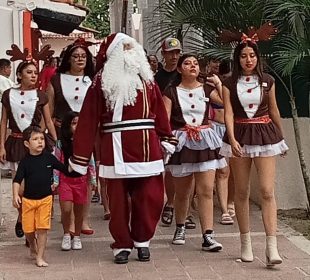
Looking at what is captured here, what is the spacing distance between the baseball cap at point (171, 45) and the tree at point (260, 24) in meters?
0.34

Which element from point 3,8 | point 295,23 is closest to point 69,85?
point 295,23

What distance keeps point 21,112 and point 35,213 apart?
50.6 inches

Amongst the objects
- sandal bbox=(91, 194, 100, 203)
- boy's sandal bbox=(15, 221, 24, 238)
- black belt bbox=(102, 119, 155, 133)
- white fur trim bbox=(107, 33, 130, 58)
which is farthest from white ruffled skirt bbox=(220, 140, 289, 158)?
sandal bbox=(91, 194, 100, 203)

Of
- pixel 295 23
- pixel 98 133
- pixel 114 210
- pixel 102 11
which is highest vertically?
pixel 102 11

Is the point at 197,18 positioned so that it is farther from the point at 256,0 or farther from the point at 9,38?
the point at 9,38

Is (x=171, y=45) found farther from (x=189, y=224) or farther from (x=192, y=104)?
(x=189, y=224)

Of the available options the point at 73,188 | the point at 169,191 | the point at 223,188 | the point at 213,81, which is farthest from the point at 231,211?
the point at 73,188

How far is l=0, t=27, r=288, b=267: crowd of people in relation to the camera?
685 cm

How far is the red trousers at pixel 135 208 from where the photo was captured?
7.04 metres

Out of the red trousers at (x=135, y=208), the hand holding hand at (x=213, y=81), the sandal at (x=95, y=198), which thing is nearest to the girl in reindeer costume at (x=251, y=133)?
the red trousers at (x=135, y=208)

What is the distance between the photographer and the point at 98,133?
722cm

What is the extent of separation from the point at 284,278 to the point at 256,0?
3.39 m

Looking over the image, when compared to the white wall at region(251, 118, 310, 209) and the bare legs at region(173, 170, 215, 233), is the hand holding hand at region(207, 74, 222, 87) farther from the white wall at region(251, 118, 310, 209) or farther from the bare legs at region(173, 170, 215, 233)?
the white wall at region(251, 118, 310, 209)

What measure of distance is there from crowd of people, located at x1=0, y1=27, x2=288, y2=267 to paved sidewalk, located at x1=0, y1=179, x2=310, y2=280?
0.13 meters
